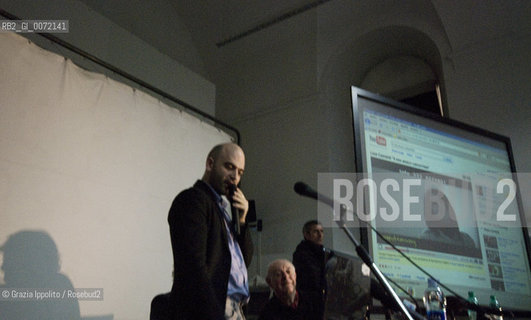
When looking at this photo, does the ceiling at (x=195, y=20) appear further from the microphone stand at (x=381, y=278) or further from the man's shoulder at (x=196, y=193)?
the microphone stand at (x=381, y=278)

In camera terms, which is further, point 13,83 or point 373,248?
point 13,83

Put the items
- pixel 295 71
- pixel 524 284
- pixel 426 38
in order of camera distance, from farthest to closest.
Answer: pixel 295 71 < pixel 426 38 < pixel 524 284

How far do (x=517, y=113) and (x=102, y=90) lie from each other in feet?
10.1

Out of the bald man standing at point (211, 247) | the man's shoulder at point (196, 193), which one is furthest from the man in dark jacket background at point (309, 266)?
the man's shoulder at point (196, 193)

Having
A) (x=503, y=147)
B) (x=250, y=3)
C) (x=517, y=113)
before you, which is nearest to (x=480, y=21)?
(x=517, y=113)

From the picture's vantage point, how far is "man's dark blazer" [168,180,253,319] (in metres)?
1.40

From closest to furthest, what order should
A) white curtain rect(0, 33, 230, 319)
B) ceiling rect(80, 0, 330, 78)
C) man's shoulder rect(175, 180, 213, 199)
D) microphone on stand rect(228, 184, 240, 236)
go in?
man's shoulder rect(175, 180, 213, 199) < microphone on stand rect(228, 184, 240, 236) < white curtain rect(0, 33, 230, 319) < ceiling rect(80, 0, 330, 78)

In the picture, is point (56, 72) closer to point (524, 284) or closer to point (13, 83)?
point (13, 83)

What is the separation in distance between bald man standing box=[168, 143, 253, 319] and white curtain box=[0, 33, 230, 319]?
1.27 meters

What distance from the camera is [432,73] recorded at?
4.67 metres

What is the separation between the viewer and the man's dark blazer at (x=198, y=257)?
4.60ft

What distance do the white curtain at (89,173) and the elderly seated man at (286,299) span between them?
0.97 m

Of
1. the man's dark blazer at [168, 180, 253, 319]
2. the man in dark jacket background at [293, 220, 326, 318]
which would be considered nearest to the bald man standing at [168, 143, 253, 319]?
the man's dark blazer at [168, 180, 253, 319]

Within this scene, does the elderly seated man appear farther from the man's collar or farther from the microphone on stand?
the man's collar
